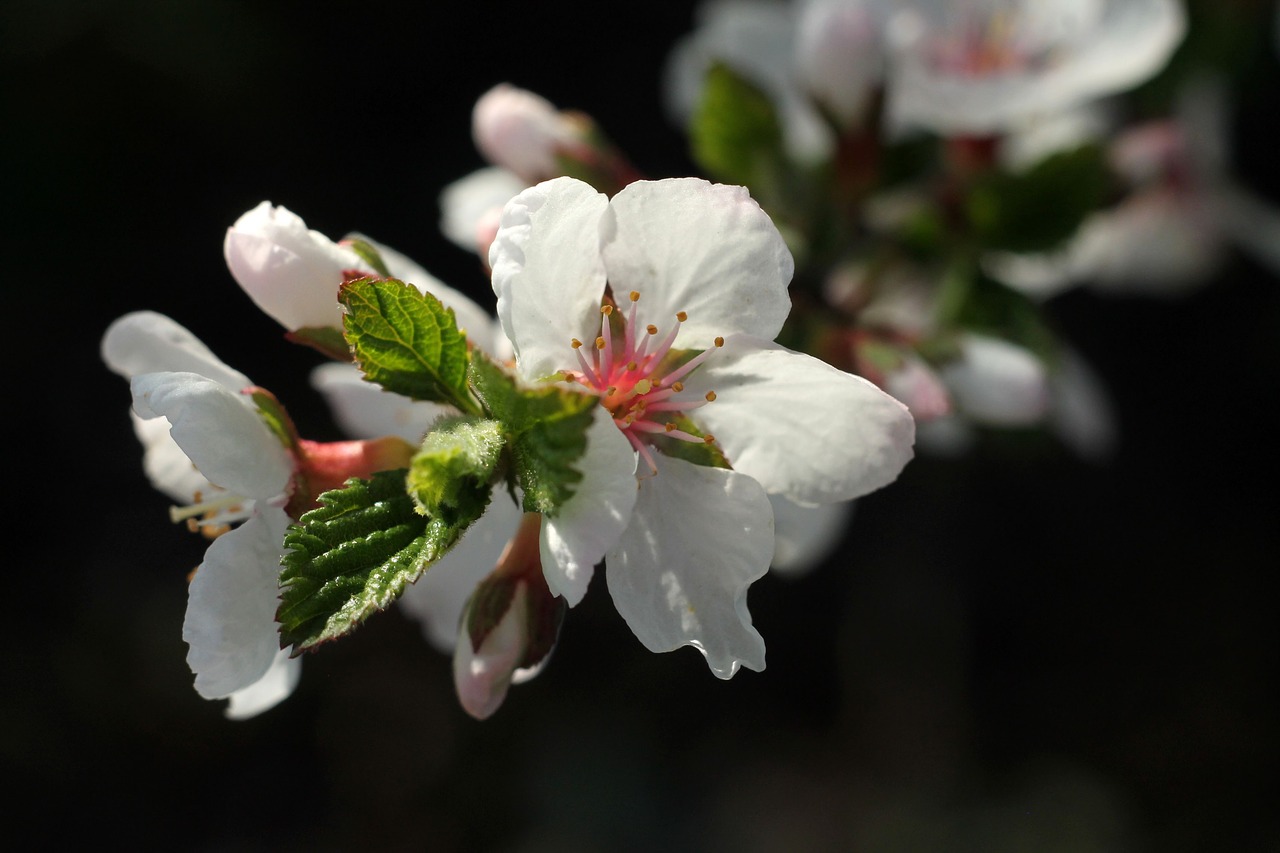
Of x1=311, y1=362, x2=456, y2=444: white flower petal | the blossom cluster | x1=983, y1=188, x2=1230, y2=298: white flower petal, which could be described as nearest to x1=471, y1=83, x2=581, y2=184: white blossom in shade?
the blossom cluster

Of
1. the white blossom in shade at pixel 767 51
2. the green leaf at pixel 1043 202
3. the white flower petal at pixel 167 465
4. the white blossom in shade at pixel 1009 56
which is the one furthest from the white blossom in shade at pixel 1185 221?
the white flower petal at pixel 167 465

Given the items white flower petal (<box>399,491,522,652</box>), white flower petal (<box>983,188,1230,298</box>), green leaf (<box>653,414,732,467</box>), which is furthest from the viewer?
white flower petal (<box>983,188,1230,298</box>)

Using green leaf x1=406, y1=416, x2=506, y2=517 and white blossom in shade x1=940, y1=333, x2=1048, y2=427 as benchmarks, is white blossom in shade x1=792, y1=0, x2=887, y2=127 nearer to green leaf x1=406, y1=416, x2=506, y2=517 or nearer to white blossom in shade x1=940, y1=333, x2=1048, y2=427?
white blossom in shade x1=940, y1=333, x2=1048, y2=427

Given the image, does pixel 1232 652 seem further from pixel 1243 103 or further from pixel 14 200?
pixel 14 200

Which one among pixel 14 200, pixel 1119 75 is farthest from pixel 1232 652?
pixel 14 200

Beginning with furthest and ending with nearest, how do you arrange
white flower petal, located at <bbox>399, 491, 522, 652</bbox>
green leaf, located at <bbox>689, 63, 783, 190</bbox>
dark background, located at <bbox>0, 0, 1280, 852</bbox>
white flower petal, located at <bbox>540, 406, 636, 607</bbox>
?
1. dark background, located at <bbox>0, 0, 1280, 852</bbox>
2. green leaf, located at <bbox>689, 63, 783, 190</bbox>
3. white flower petal, located at <bbox>399, 491, 522, 652</bbox>
4. white flower petal, located at <bbox>540, 406, 636, 607</bbox>

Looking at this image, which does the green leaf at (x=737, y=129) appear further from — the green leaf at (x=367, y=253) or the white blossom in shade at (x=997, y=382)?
the green leaf at (x=367, y=253)
